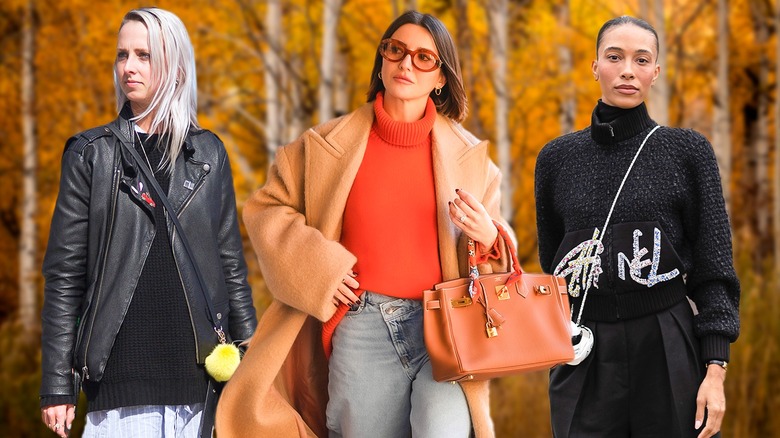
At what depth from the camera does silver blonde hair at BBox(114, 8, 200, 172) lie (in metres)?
3.80

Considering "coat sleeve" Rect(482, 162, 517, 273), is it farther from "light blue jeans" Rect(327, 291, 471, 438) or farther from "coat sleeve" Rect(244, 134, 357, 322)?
"coat sleeve" Rect(244, 134, 357, 322)

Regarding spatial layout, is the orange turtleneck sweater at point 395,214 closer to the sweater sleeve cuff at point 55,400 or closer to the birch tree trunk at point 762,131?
the sweater sleeve cuff at point 55,400

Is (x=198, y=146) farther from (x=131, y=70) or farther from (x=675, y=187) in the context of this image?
(x=675, y=187)

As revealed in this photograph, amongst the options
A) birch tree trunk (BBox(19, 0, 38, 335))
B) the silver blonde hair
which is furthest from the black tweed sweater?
birch tree trunk (BBox(19, 0, 38, 335))

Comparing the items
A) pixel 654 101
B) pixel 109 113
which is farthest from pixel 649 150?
pixel 109 113

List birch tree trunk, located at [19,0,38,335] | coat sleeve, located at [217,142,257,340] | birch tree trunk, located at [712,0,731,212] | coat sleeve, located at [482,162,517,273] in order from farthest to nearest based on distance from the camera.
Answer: birch tree trunk, located at [19,0,38,335]
birch tree trunk, located at [712,0,731,212]
coat sleeve, located at [217,142,257,340]
coat sleeve, located at [482,162,517,273]

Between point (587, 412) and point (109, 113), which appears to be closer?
point (587, 412)

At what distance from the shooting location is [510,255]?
3709 mm

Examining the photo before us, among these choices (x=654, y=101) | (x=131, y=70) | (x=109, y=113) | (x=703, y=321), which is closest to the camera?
(x=703, y=321)

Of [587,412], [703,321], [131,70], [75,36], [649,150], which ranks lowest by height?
[587,412]

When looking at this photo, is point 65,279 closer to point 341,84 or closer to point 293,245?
point 293,245

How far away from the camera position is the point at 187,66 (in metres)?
3.90

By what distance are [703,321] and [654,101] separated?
29.9ft

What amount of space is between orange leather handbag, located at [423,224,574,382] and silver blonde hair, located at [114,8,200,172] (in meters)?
1.06
